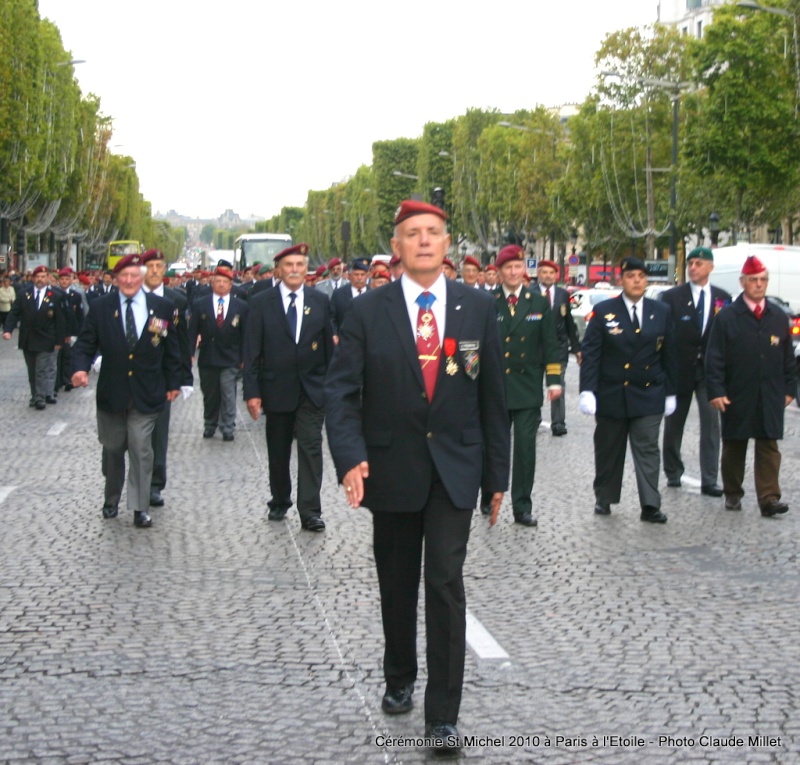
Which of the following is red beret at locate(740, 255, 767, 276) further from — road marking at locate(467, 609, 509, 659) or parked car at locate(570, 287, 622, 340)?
parked car at locate(570, 287, 622, 340)

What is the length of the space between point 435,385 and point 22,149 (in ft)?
173

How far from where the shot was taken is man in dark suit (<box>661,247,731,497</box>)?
1192 cm

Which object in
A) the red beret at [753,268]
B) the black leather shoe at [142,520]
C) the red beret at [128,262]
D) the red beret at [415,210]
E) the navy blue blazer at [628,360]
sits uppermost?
the red beret at [415,210]

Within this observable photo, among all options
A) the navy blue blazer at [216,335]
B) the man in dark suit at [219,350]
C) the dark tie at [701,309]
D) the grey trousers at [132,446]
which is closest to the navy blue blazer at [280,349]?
the grey trousers at [132,446]

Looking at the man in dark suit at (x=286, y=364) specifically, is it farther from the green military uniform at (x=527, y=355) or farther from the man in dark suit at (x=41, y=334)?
the man in dark suit at (x=41, y=334)

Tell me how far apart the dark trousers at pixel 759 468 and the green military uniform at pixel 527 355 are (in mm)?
1363

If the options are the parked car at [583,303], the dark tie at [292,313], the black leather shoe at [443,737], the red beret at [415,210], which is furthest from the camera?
the parked car at [583,303]

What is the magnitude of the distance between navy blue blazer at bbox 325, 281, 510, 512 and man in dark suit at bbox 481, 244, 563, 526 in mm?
5161

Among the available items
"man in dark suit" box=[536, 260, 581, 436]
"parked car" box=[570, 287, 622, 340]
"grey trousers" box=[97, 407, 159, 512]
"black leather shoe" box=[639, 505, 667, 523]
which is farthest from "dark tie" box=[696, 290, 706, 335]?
"parked car" box=[570, 287, 622, 340]

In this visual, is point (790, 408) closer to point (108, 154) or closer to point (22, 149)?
point (22, 149)

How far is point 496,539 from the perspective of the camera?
386 inches

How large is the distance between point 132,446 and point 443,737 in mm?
5567

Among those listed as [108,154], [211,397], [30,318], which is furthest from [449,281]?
[108,154]

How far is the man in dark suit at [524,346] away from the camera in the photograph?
10.8 meters
